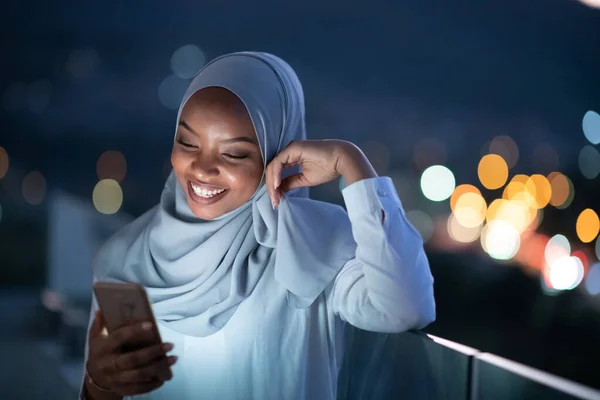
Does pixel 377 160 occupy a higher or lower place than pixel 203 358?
higher

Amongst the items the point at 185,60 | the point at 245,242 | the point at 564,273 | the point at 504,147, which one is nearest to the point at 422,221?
the point at 504,147

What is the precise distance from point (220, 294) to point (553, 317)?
5.76m

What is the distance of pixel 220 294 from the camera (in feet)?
3.67

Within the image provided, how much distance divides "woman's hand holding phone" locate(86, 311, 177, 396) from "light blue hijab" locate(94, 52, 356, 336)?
124mm

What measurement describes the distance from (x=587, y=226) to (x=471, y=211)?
1616mm

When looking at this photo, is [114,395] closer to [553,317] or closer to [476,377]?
[476,377]

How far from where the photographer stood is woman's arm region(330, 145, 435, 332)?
934 mm

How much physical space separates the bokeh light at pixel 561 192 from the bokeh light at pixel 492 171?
34.3 inches

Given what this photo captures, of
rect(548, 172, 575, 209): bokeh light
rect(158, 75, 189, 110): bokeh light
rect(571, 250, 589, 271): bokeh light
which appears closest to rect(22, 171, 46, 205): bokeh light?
rect(158, 75, 189, 110): bokeh light

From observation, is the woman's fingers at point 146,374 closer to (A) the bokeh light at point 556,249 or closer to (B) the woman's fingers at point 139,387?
(B) the woman's fingers at point 139,387

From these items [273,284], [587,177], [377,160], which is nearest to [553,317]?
[587,177]

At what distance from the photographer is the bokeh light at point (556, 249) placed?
313 inches

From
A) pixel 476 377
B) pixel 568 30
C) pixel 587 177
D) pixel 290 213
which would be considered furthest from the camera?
pixel 587 177

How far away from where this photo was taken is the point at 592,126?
5281 mm
